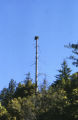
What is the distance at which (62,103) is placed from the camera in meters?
20.1

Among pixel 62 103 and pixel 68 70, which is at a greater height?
pixel 68 70

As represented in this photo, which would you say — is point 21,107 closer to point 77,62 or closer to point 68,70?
point 77,62

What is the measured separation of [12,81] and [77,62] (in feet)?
102

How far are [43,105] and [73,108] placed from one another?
3120mm

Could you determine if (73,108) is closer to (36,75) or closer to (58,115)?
(58,115)

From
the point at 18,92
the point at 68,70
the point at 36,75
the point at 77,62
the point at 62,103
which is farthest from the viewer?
the point at 68,70

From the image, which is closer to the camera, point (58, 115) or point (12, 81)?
point (58, 115)

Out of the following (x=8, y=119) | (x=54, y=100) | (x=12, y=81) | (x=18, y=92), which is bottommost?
(x=8, y=119)

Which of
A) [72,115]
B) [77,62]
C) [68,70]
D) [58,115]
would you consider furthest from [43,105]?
[68,70]

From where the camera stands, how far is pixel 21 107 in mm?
21109

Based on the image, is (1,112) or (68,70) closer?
(1,112)

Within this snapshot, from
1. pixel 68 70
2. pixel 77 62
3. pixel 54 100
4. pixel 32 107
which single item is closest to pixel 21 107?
pixel 32 107

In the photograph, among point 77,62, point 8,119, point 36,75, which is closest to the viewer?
point 77,62

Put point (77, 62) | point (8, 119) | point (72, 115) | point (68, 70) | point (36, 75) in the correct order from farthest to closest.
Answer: point (68, 70) → point (36, 75) → point (8, 119) → point (72, 115) → point (77, 62)
